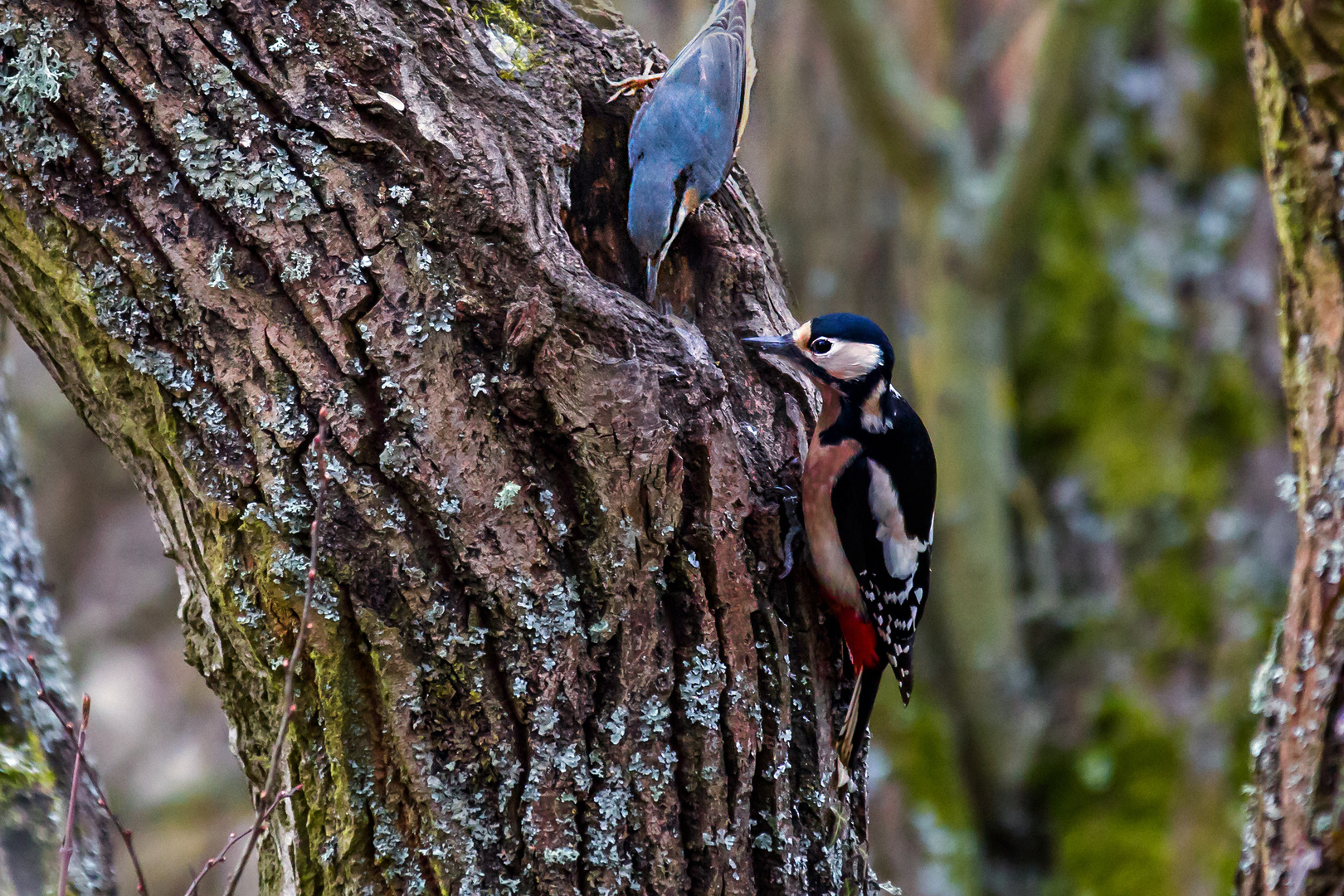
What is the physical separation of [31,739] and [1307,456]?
8.86 feet

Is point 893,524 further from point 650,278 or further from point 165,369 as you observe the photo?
point 165,369

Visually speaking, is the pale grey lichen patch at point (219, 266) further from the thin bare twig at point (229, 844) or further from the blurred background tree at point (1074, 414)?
the blurred background tree at point (1074, 414)

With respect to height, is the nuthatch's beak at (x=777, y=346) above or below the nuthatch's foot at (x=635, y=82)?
below

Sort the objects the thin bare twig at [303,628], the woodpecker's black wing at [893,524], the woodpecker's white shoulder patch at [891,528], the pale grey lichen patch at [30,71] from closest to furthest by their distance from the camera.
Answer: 1. the thin bare twig at [303,628]
2. the pale grey lichen patch at [30,71]
3. the woodpecker's black wing at [893,524]
4. the woodpecker's white shoulder patch at [891,528]

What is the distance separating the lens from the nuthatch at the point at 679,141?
202 centimetres

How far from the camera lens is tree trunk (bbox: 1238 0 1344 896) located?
2000 millimetres

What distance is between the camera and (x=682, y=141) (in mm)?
2156

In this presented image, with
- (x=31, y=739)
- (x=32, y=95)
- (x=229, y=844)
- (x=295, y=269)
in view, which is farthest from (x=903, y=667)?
(x=32, y=95)

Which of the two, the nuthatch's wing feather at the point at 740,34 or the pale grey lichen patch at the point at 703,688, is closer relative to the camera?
the pale grey lichen patch at the point at 703,688

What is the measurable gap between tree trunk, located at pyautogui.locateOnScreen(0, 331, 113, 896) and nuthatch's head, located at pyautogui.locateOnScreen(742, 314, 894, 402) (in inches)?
59.9

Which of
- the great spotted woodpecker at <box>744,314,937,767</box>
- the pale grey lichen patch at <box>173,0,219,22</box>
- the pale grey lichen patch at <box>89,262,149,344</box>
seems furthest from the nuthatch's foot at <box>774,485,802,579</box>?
the pale grey lichen patch at <box>173,0,219,22</box>

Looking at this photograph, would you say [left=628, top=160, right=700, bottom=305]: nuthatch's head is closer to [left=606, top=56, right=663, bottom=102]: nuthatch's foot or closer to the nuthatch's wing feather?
[left=606, top=56, right=663, bottom=102]: nuthatch's foot

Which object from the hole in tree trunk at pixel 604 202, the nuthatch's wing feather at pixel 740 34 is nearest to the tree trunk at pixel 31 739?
the hole in tree trunk at pixel 604 202

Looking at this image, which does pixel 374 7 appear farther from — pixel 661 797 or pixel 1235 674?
pixel 1235 674
